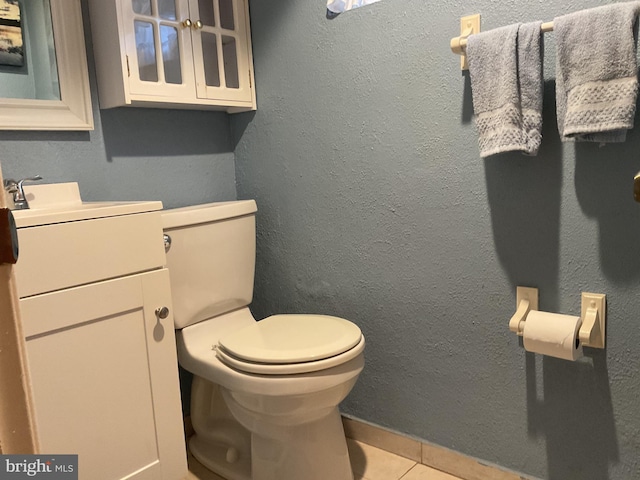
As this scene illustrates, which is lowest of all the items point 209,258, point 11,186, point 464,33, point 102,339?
point 102,339

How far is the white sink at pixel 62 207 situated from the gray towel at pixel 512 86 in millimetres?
824

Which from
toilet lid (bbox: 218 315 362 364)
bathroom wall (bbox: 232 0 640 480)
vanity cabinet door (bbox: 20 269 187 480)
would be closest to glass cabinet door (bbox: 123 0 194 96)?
bathroom wall (bbox: 232 0 640 480)

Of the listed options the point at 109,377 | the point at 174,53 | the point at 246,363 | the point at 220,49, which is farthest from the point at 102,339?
the point at 220,49

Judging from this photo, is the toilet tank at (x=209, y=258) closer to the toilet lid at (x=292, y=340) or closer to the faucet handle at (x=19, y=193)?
the toilet lid at (x=292, y=340)

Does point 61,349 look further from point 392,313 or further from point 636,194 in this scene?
point 636,194

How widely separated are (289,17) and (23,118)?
2.77 feet

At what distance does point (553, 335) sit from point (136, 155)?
1.30 metres

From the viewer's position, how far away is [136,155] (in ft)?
5.48

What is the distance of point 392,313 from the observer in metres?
1.60

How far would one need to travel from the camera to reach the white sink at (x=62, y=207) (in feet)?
3.62

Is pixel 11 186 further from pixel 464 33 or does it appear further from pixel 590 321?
pixel 590 321

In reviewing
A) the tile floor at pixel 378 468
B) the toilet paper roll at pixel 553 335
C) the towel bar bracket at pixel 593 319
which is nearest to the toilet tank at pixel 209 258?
the tile floor at pixel 378 468

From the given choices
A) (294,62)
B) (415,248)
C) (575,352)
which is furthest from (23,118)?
(575,352)

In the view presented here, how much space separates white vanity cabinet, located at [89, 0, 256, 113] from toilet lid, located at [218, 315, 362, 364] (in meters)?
0.73
